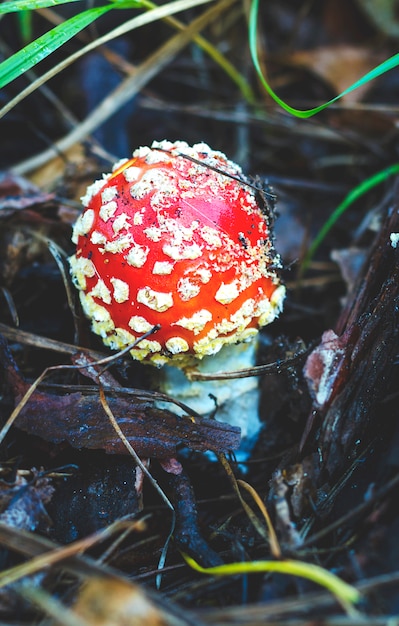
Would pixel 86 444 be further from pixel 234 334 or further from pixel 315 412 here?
pixel 315 412

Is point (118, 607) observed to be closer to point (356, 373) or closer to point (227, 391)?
point (356, 373)

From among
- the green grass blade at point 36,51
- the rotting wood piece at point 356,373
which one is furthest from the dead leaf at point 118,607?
the green grass blade at point 36,51

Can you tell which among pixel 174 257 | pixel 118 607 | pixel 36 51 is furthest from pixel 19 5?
pixel 118 607

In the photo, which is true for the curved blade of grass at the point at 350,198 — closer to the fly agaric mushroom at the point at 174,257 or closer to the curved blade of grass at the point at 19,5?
the fly agaric mushroom at the point at 174,257

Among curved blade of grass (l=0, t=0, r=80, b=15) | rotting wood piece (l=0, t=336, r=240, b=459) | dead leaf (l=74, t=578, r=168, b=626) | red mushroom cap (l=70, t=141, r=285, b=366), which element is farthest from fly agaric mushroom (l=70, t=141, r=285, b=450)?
dead leaf (l=74, t=578, r=168, b=626)

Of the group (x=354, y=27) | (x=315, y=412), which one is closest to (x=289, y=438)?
(x=315, y=412)

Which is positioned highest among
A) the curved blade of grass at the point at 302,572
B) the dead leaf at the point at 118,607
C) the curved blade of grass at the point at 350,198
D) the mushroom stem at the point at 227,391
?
the curved blade of grass at the point at 350,198

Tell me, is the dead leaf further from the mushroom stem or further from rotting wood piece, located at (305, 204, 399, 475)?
the mushroom stem
